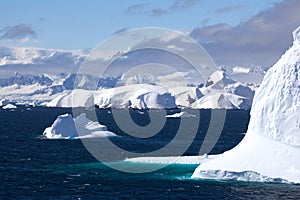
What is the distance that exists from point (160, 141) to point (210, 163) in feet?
175

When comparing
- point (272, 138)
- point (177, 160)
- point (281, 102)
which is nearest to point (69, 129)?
point (177, 160)

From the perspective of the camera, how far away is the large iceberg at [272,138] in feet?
208

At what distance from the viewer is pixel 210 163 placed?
224ft

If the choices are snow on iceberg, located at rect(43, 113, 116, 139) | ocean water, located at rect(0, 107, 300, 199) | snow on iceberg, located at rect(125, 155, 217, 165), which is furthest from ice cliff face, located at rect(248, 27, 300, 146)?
snow on iceberg, located at rect(43, 113, 116, 139)

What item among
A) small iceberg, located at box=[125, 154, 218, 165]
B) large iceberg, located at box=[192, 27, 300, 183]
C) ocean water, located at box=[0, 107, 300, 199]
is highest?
large iceberg, located at box=[192, 27, 300, 183]

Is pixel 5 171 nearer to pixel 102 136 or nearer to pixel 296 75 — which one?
pixel 296 75

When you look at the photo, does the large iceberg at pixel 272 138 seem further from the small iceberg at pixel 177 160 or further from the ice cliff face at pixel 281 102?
the small iceberg at pixel 177 160

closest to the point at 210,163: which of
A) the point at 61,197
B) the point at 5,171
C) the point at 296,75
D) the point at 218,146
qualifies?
the point at 296,75

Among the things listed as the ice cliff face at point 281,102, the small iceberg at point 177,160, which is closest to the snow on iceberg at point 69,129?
the small iceberg at point 177,160

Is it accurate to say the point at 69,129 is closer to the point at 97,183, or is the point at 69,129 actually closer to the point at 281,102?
the point at 97,183

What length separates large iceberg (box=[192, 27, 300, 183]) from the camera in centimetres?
6353

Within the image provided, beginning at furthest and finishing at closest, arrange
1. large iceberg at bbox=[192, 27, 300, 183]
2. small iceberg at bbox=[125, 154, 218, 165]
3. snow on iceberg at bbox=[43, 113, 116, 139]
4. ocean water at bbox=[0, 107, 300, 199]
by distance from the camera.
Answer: snow on iceberg at bbox=[43, 113, 116, 139], small iceberg at bbox=[125, 154, 218, 165], large iceberg at bbox=[192, 27, 300, 183], ocean water at bbox=[0, 107, 300, 199]

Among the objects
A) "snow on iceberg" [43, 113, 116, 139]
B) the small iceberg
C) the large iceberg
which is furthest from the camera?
"snow on iceberg" [43, 113, 116, 139]

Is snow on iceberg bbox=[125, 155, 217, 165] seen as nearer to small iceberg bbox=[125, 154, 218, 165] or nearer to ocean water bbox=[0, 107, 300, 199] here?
small iceberg bbox=[125, 154, 218, 165]
